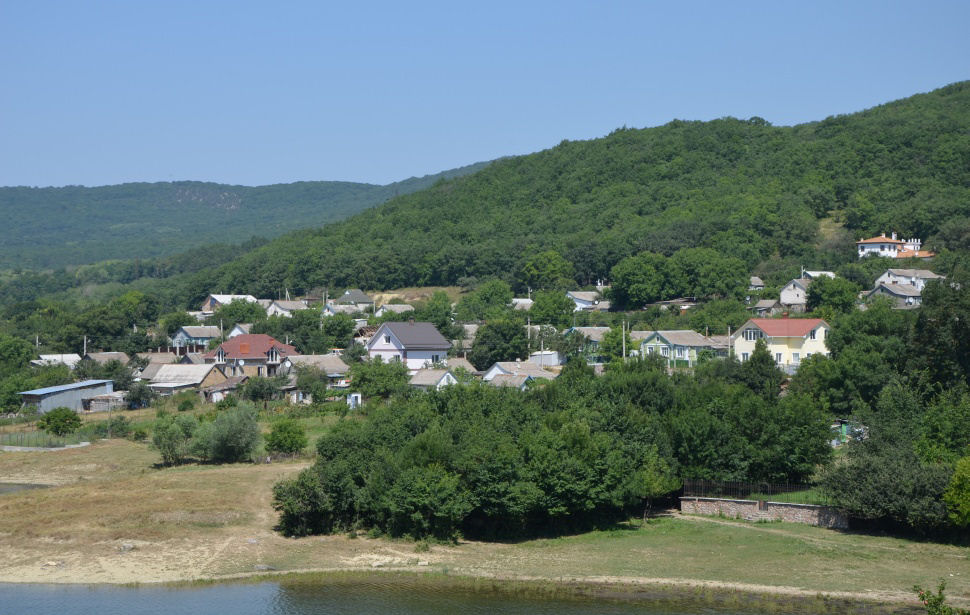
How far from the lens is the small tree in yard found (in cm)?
5322

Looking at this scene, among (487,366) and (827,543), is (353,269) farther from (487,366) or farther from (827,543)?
(827,543)

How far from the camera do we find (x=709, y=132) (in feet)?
479

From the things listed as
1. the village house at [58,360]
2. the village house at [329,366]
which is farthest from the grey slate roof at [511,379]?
the village house at [58,360]

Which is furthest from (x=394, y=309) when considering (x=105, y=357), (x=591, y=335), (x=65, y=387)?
(x=65, y=387)

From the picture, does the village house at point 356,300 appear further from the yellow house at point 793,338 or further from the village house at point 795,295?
the yellow house at point 793,338

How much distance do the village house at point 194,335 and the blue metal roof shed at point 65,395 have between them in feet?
64.2

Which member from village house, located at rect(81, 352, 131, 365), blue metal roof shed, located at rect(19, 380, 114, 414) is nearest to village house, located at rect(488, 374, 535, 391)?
blue metal roof shed, located at rect(19, 380, 114, 414)

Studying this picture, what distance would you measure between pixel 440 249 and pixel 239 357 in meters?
51.0

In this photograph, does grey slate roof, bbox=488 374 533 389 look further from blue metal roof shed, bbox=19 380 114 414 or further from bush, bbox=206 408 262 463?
blue metal roof shed, bbox=19 380 114 414

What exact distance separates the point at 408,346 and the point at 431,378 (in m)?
9.55

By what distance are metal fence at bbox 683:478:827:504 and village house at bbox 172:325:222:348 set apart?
5667 cm

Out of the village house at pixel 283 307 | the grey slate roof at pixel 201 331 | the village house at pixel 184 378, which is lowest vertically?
the village house at pixel 184 378

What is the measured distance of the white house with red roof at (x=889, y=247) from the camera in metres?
95.9

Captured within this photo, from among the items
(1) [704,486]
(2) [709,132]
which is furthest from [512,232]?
(1) [704,486]
